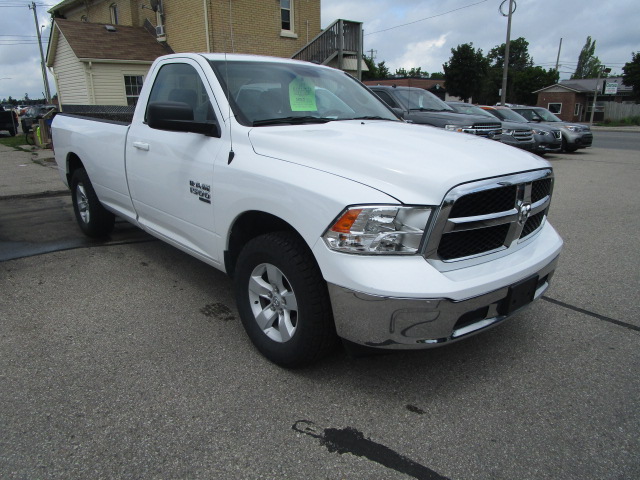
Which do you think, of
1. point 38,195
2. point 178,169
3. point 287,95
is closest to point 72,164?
point 178,169

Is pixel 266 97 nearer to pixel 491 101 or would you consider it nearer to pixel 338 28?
pixel 338 28

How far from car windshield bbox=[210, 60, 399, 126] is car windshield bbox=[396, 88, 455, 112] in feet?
24.0

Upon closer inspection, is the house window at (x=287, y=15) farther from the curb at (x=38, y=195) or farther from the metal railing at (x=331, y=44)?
the curb at (x=38, y=195)

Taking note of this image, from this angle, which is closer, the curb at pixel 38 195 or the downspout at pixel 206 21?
the curb at pixel 38 195

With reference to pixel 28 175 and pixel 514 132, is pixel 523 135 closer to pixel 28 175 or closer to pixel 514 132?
pixel 514 132

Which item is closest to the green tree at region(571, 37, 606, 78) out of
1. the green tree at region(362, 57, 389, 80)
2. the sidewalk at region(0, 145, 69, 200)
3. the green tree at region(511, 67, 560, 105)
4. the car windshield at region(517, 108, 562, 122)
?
the green tree at region(511, 67, 560, 105)

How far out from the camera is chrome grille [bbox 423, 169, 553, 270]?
2.36 metres

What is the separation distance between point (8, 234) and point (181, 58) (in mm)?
3688

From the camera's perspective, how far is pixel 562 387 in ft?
9.14

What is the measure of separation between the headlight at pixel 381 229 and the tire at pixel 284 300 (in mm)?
324

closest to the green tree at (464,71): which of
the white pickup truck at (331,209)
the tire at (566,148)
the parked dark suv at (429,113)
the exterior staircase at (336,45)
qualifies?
the exterior staircase at (336,45)

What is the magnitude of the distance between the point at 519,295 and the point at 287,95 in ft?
6.87

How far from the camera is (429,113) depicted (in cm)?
1119

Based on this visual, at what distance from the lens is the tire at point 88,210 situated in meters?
5.20
